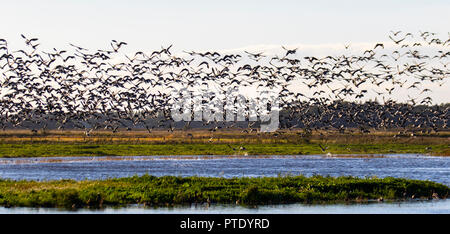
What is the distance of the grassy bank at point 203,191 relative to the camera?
36438 mm

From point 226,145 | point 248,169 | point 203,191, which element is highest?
point 203,191

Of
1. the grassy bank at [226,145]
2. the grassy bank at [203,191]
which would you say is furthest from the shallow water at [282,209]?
the grassy bank at [226,145]

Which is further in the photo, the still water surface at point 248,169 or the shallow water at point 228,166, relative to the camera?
the shallow water at point 228,166

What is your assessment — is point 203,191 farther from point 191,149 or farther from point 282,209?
point 191,149

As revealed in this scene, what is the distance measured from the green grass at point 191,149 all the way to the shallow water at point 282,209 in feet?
146

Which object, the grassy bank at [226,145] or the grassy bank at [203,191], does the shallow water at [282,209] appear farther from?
the grassy bank at [226,145]

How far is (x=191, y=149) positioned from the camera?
9006cm

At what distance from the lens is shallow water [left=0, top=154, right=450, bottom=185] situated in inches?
2231

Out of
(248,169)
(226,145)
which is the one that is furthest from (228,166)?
(226,145)

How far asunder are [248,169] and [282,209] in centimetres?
2735

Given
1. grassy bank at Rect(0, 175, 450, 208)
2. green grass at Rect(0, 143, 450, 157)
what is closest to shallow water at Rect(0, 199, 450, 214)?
grassy bank at Rect(0, 175, 450, 208)

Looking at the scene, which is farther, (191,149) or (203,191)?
(191,149)

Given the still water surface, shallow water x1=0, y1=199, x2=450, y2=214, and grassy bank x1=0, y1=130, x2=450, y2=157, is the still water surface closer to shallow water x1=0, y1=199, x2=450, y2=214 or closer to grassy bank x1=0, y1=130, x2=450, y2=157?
shallow water x1=0, y1=199, x2=450, y2=214
